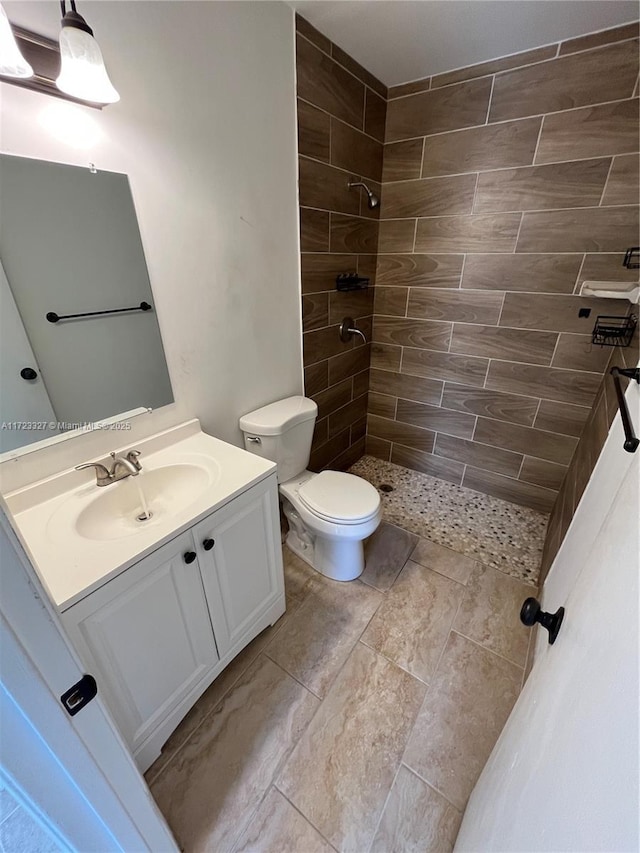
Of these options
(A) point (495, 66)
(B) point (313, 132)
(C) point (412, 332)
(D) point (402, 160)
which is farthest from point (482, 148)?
(C) point (412, 332)

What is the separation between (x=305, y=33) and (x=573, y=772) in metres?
2.24

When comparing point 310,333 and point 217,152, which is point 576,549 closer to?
point 310,333

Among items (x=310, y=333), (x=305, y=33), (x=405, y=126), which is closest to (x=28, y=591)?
(x=310, y=333)

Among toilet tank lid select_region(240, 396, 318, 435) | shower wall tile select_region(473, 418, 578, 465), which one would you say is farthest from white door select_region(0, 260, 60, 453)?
shower wall tile select_region(473, 418, 578, 465)

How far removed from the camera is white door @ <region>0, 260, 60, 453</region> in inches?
37.8

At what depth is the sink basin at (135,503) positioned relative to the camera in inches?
42.4

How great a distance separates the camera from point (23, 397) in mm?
1031

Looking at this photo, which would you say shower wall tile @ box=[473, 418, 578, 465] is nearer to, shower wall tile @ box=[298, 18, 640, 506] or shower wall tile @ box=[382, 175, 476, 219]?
shower wall tile @ box=[298, 18, 640, 506]

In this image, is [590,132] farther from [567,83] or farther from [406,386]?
[406,386]

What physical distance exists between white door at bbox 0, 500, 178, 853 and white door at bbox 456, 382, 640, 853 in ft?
2.00

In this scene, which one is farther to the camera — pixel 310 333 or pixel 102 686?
pixel 310 333

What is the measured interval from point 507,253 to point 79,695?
7.54 feet

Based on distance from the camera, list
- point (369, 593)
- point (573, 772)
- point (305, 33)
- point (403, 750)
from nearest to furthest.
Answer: point (573, 772) < point (403, 750) < point (305, 33) < point (369, 593)

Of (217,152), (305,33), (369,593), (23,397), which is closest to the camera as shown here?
(23,397)
